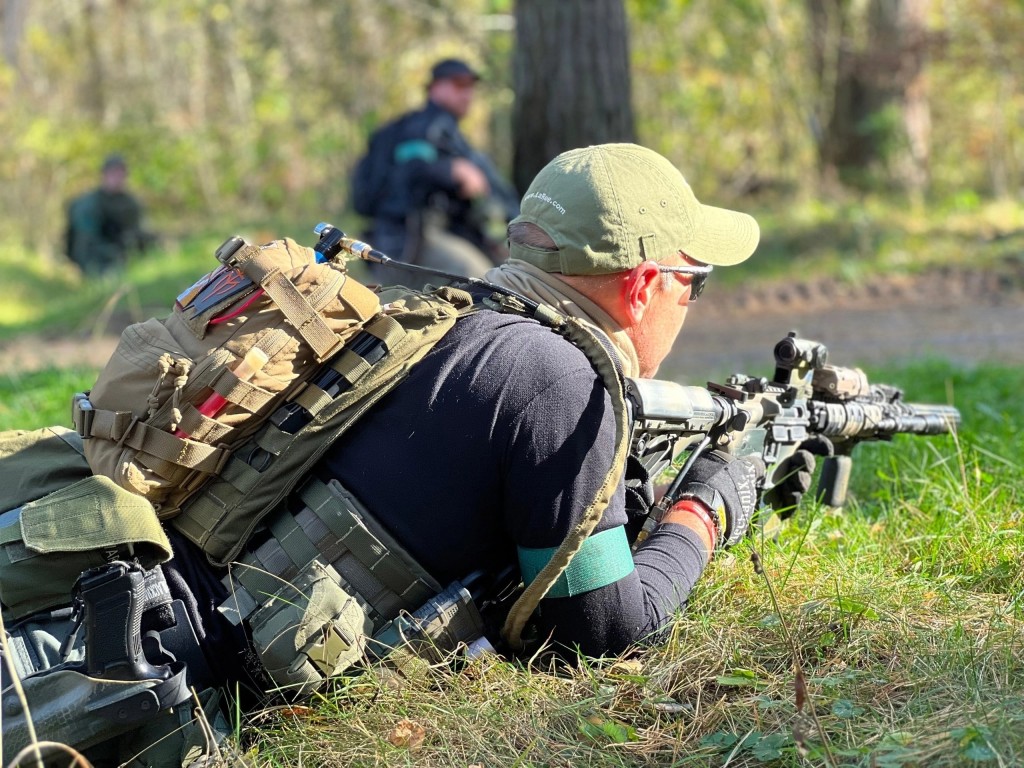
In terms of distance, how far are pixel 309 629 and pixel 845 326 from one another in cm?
652

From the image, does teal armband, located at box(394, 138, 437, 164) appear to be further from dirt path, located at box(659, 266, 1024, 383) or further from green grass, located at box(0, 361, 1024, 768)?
Answer: green grass, located at box(0, 361, 1024, 768)

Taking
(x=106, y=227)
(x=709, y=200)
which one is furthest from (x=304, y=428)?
(x=106, y=227)

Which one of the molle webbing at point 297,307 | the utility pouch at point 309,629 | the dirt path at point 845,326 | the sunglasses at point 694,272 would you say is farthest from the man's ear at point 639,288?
the dirt path at point 845,326

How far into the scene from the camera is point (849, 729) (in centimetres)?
228

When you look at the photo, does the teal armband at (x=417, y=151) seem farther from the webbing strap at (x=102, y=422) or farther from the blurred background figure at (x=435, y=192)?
the webbing strap at (x=102, y=422)

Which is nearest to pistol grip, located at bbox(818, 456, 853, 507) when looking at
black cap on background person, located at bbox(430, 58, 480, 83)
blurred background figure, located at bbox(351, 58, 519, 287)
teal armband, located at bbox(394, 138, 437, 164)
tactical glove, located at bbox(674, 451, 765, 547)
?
tactical glove, located at bbox(674, 451, 765, 547)

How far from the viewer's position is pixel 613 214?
264cm

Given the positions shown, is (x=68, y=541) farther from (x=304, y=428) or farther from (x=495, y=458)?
(x=495, y=458)

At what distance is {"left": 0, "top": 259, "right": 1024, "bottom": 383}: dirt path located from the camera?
7184mm

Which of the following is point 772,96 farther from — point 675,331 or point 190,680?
point 190,680

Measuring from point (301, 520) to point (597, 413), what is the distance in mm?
692

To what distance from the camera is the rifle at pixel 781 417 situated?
9.02 feet

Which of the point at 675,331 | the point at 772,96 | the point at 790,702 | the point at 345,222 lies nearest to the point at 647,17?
the point at 772,96

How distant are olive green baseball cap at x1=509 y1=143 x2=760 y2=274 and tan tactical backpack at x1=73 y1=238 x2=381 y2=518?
47 centimetres
